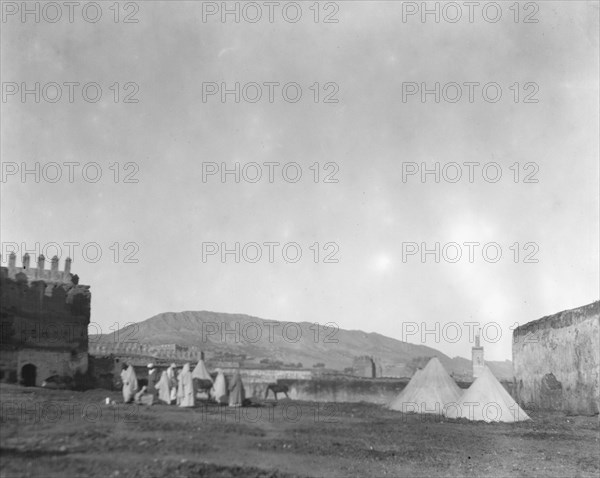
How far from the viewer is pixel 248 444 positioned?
9.00 metres

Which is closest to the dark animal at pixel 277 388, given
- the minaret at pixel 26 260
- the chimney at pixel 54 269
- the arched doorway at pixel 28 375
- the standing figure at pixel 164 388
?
the chimney at pixel 54 269

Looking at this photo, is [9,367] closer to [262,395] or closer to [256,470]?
[256,470]

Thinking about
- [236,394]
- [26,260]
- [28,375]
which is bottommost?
[236,394]

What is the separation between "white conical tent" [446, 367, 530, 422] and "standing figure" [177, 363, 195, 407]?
27.0ft

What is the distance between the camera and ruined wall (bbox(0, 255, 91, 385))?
13.1m

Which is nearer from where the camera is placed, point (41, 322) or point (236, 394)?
point (236, 394)

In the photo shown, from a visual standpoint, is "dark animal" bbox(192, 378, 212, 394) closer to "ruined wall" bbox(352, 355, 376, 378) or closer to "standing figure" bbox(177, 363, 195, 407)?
"standing figure" bbox(177, 363, 195, 407)

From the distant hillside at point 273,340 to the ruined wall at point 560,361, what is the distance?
1574 inches

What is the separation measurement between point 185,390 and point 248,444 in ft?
14.2

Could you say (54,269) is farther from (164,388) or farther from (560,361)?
(560,361)

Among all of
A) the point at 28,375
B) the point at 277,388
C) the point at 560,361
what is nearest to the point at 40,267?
the point at 28,375

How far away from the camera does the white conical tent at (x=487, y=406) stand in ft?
55.9

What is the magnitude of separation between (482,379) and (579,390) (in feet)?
14.8

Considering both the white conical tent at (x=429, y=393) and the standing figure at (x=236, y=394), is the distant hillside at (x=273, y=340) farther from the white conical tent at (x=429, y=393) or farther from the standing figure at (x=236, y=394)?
the standing figure at (x=236, y=394)
